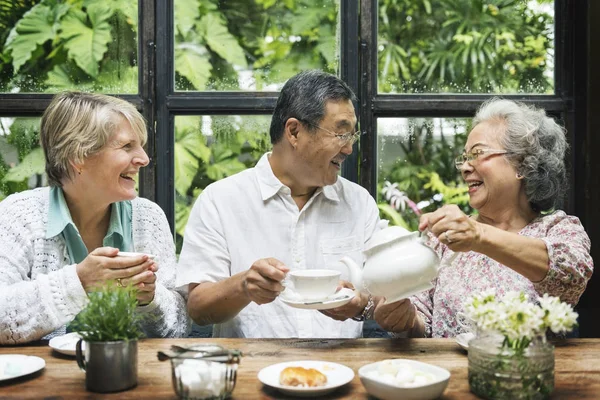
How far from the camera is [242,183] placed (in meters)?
2.34

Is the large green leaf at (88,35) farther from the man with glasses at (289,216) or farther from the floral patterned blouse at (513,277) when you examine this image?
the floral patterned blouse at (513,277)

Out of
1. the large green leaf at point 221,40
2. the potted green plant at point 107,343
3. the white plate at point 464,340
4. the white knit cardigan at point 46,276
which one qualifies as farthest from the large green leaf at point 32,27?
the white plate at point 464,340

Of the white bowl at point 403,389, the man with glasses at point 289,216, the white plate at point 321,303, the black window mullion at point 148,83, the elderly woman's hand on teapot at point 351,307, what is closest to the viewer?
the white bowl at point 403,389

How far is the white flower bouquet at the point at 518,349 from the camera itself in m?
1.32

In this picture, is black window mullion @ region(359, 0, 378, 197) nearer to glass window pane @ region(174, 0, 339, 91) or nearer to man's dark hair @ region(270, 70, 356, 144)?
glass window pane @ region(174, 0, 339, 91)

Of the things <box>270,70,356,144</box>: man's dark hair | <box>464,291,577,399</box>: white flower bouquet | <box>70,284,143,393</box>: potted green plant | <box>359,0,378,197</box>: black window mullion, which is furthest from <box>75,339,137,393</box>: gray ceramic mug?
<box>359,0,378,197</box>: black window mullion

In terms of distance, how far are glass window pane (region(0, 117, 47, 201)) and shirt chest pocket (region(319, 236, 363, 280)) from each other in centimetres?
141

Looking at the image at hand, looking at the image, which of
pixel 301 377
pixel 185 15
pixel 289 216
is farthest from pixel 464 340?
pixel 185 15

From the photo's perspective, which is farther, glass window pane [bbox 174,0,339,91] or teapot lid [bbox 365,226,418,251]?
glass window pane [bbox 174,0,339,91]

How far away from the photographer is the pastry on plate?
4.61ft

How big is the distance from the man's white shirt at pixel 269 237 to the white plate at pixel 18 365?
64 centimetres

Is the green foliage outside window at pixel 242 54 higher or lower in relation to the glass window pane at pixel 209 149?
higher

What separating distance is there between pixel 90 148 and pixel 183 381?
3.56ft

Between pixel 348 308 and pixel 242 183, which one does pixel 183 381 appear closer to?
pixel 348 308
